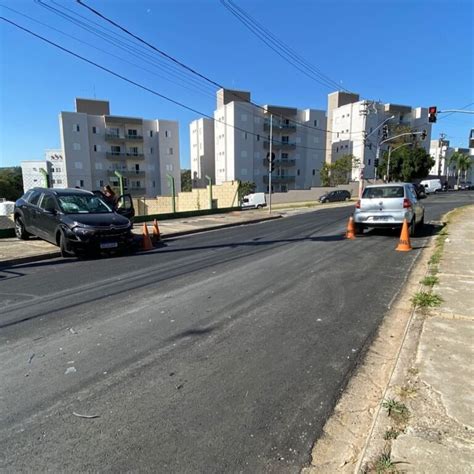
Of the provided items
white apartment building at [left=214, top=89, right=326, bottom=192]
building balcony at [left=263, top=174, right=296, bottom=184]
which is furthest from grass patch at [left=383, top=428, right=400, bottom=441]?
building balcony at [left=263, top=174, right=296, bottom=184]

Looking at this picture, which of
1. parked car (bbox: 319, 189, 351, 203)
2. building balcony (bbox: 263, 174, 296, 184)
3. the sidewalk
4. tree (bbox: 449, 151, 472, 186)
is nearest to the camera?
the sidewalk

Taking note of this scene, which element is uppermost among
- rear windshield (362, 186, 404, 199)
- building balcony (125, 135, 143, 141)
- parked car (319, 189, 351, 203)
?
building balcony (125, 135, 143, 141)

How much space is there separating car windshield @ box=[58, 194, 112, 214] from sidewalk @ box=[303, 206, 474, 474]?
8.52m

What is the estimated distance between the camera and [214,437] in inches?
98.5

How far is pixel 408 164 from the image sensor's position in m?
57.3

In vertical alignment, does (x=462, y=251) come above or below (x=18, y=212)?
below

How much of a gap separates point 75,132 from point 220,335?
5998 centimetres

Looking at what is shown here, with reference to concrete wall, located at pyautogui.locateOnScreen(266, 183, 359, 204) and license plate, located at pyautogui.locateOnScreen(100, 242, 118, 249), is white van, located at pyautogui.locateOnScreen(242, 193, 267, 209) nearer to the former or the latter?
concrete wall, located at pyautogui.locateOnScreen(266, 183, 359, 204)

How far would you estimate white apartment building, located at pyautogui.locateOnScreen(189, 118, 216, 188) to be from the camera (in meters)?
75.1

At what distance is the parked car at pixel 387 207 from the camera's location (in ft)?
36.1

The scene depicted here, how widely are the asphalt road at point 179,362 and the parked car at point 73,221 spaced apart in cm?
175

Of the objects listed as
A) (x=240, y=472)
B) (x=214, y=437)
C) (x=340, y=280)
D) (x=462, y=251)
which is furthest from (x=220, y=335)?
(x=462, y=251)

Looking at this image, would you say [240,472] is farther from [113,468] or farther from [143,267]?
[143,267]

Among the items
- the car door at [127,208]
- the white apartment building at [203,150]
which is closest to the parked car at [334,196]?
the car door at [127,208]
